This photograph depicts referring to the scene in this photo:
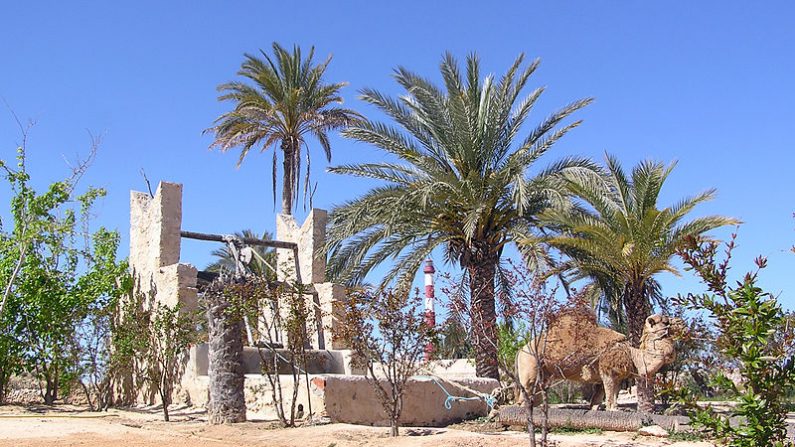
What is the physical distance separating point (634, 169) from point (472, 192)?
10.9 ft

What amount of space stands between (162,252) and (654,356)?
10666 mm

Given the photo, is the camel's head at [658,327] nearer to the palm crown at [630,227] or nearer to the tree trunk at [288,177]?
the palm crown at [630,227]

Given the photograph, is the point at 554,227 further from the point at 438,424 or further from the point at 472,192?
the point at 438,424

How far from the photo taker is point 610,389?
13023 mm

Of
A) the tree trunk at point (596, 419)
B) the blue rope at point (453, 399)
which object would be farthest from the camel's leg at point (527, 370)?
the tree trunk at point (596, 419)

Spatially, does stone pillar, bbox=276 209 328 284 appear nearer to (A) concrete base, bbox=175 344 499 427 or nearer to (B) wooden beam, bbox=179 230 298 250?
(B) wooden beam, bbox=179 230 298 250

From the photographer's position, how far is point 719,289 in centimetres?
525

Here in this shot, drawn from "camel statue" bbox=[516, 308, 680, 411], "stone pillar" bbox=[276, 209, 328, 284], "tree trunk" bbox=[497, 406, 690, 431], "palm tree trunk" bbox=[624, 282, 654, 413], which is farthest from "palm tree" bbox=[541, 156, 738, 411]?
"stone pillar" bbox=[276, 209, 328, 284]

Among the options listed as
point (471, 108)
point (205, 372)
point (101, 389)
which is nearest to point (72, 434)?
point (205, 372)

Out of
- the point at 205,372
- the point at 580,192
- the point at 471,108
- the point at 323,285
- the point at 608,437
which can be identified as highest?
the point at 471,108

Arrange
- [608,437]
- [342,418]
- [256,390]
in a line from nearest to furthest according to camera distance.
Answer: [608,437], [342,418], [256,390]

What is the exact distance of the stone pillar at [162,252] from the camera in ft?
55.0

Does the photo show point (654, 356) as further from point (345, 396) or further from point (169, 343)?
point (169, 343)

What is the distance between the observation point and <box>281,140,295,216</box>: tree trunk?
2558 cm
